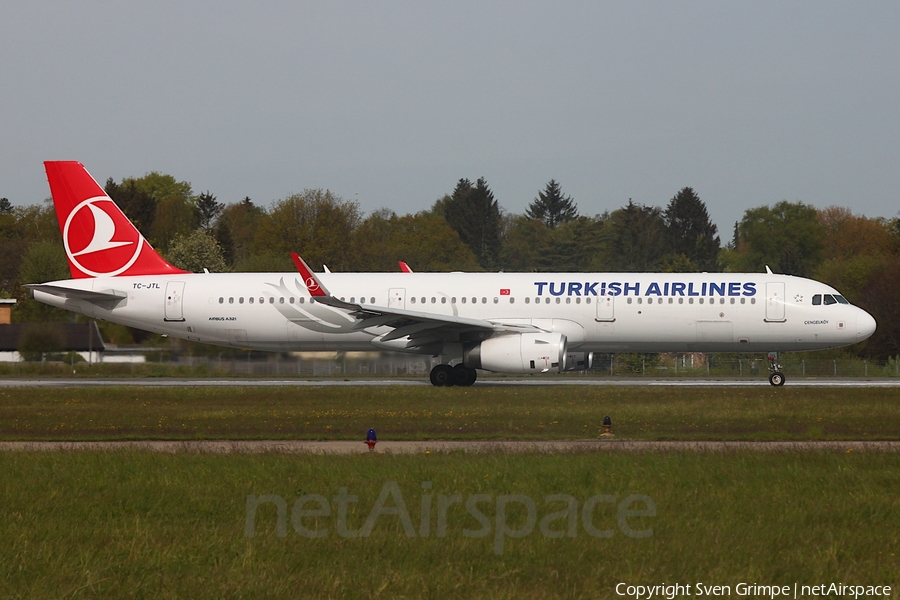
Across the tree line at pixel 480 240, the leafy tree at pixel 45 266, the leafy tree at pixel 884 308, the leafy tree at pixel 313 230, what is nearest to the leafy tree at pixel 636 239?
the tree line at pixel 480 240

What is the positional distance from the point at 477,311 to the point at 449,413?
9.98m

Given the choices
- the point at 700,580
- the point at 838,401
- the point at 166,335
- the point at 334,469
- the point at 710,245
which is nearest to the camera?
the point at 700,580

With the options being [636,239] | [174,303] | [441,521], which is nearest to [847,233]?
[636,239]

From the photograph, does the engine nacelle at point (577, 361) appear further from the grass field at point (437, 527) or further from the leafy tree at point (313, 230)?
the leafy tree at point (313, 230)

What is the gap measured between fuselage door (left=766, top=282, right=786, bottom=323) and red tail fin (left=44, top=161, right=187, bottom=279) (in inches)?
750

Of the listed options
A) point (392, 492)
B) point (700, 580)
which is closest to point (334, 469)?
point (392, 492)

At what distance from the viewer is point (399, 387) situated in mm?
29984

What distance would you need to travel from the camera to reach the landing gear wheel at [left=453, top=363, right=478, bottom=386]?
30.9 m

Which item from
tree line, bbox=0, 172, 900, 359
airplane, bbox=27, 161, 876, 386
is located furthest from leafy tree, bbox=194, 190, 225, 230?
airplane, bbox=27, 161, 876, 386

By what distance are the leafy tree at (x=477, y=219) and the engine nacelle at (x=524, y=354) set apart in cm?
8723

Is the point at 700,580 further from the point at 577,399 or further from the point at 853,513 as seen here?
the point at 577,399

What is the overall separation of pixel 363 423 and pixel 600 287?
526 inches

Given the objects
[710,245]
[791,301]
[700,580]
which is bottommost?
[700,580]

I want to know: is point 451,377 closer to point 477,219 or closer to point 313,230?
point 313,230
